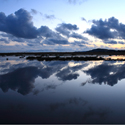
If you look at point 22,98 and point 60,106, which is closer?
point 60,106

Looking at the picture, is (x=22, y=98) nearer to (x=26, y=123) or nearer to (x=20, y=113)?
(x=20, y=113)

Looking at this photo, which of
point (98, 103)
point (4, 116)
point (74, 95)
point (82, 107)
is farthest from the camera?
point (74, 95)

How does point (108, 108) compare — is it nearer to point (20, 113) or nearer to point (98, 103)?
point (98, 103)

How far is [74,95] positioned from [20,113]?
14.4 feet

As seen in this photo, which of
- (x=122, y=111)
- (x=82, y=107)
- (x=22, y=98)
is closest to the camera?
(x=122, y=111)

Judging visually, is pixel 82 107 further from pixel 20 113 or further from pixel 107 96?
pixel 20 113

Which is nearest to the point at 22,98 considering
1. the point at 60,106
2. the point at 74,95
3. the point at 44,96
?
the point at 44,96

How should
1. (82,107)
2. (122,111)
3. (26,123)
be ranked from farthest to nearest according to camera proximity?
1. (82,107)
2. (122,111)
3. (26,123)

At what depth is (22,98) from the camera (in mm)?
9156

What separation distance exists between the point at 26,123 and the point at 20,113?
1.12 m

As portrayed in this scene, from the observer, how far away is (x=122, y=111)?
7.14m

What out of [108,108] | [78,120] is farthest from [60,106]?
[108,108]

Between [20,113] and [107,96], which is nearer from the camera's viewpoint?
[20,113]

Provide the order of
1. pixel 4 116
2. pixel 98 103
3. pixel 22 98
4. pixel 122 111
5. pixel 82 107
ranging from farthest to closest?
pixel 22 98 < pixel 98 103 < pixel 82 107 < pixel 122 111 < pixel 4 116
